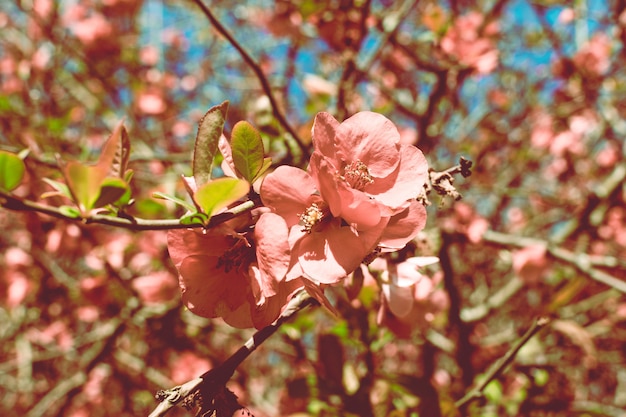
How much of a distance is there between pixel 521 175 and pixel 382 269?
2.91 m

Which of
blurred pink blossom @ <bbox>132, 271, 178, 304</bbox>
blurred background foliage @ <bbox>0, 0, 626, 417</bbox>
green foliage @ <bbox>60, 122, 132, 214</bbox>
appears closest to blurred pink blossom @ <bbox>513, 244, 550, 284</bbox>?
blurred background foliage @ <bbox>0, 0, 626, 417</bbox>

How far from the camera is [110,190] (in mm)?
528

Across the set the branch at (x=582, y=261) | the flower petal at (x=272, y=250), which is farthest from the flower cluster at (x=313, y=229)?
the branch at (x=582, y=261)

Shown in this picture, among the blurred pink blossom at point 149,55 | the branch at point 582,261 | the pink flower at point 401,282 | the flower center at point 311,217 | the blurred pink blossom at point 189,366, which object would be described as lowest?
the blurred pink blossom at point 189,366

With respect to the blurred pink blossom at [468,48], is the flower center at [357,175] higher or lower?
higher

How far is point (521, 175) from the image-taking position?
11.1 feet

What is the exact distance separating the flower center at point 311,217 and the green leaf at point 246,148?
9cm

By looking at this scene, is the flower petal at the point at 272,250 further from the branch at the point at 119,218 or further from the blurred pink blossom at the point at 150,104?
the blurred pink blossom at the point at 150,104

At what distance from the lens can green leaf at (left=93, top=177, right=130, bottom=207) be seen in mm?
523

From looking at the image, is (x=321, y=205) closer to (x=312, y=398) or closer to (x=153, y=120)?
(x=312, y=398)

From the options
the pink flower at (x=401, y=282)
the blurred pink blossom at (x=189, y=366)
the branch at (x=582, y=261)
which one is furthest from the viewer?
the blurred pink blossom at (x=189, y=366)

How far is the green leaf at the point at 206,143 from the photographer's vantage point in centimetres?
61

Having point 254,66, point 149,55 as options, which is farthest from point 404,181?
point 149,55

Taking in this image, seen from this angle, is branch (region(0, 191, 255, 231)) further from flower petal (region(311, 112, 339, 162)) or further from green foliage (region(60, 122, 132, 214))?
flower petal (region(311, 112, 339, 162))
